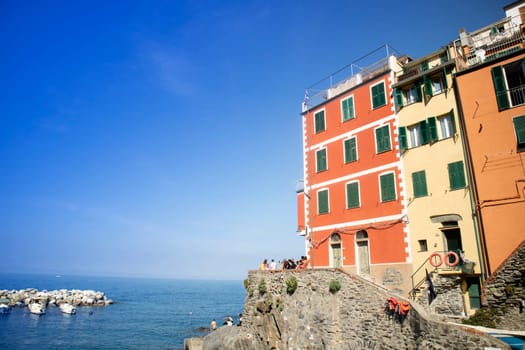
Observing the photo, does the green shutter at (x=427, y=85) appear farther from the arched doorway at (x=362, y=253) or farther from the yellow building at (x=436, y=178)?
the arched doorway at (x=362, y=253)

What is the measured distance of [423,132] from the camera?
1922cm

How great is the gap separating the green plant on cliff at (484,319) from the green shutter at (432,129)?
882 centimetres

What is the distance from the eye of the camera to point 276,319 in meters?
21.0

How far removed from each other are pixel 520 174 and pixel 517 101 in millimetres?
3578

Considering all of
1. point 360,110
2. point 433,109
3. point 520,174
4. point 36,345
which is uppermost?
point 360,110

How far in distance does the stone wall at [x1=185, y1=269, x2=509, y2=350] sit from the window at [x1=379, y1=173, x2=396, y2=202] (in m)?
5.63

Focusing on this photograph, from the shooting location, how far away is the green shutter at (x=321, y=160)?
24.6m

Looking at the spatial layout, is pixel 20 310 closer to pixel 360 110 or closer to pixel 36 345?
pixel 36 345

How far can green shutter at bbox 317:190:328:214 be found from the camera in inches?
938

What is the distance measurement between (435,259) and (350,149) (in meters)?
8.88

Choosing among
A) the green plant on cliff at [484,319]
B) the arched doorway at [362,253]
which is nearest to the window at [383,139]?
the arched doorway at [362,253]

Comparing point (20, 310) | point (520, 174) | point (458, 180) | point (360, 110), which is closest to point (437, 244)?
point (458, 180)

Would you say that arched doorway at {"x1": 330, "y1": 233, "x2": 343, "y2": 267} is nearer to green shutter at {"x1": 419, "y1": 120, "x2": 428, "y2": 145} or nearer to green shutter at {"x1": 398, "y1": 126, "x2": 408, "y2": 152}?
green shutter at {"x1": 398, "y1": 126, "x2": 408, "y2": 152}

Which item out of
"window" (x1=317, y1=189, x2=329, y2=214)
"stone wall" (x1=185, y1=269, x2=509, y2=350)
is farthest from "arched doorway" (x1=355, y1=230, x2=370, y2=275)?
"stone wall" (x1=185, y1=269, x2=509, y2=350)
